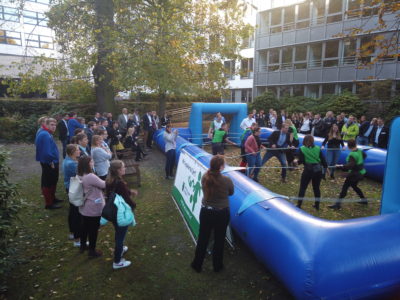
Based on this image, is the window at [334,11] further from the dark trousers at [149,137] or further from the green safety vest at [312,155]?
the green safety vest at [312,155]

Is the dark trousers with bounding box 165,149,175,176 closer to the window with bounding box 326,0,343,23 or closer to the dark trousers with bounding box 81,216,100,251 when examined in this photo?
the dark trousers with bounding box 81,216,100,251

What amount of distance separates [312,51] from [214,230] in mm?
24292

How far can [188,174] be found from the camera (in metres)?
5.94

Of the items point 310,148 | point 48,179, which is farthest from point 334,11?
point 48,179

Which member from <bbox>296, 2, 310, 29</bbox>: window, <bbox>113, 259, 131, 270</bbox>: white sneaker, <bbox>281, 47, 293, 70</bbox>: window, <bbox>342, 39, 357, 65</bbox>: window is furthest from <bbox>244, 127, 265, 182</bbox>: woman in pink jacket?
<bbox>296, 2, 310, 29</bbox>: window

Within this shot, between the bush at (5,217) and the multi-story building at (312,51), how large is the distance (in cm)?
2135

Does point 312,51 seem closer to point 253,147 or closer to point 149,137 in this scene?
point 149,137

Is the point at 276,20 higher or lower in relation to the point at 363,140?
higher

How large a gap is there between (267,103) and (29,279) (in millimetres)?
20428

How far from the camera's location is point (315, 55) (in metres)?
24.0

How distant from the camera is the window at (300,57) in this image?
80.2 ft

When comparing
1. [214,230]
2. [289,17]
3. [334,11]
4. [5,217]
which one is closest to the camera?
[5,217]

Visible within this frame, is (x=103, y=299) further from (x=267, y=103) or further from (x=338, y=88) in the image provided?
(x=338, y=88)

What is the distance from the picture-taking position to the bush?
3.38 meters
